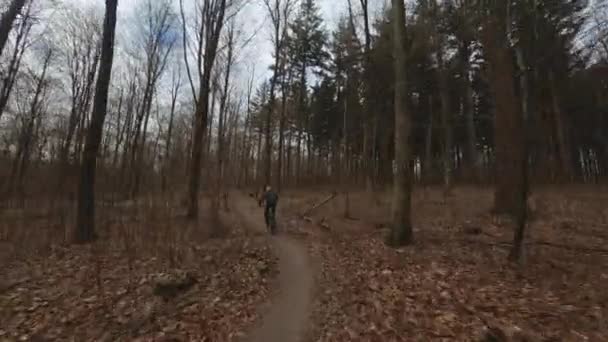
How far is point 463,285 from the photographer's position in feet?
20.6

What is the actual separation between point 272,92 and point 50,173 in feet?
50.9

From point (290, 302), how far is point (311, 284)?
1.04 meters

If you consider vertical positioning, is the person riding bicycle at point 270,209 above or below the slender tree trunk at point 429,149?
below

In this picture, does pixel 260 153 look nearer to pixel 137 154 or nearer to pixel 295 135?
pixel 295 135

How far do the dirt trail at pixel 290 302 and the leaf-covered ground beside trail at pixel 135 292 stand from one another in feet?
A: 1.01

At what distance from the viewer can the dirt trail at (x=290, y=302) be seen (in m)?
5.29

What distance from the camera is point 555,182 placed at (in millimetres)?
23078

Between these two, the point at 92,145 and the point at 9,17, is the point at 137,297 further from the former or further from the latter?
the point at 9,17

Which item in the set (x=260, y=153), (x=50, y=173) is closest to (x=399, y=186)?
(x=50, y=173)

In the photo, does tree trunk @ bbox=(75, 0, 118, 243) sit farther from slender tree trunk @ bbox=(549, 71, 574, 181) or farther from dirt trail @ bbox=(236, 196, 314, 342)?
slender tree trunk @ bbox=(549, 71, 574, 181)

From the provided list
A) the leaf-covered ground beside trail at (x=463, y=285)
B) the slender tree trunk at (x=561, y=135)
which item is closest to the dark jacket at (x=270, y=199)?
the leaf-covered ground beside trail at (x=463, y=285)

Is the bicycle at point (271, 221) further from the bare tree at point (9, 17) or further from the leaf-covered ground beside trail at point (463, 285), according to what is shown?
the bare tree at point (9, 17)

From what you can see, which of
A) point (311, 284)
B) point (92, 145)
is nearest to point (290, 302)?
point (311, 284)

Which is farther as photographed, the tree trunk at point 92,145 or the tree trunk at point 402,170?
the tree trunk at point 92,145
